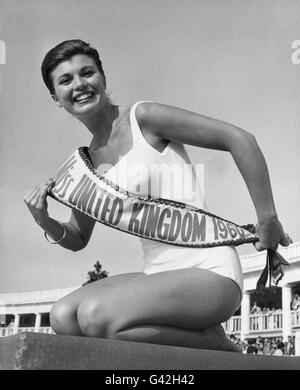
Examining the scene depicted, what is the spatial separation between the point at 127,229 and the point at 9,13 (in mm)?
1455

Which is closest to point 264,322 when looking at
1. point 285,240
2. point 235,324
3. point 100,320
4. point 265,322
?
point 265,322

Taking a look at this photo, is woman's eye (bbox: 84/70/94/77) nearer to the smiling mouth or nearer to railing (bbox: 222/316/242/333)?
the smiling mouth

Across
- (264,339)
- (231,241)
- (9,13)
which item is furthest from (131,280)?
(264,339)

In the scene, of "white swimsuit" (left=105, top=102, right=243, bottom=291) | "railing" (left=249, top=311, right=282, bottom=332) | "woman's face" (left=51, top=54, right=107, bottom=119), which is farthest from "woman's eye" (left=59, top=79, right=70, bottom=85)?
"railing" (left=249, top=311, right=282, bottom=332)

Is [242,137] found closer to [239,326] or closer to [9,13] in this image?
[9,13]

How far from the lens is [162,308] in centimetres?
105

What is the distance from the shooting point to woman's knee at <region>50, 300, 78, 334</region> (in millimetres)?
1136

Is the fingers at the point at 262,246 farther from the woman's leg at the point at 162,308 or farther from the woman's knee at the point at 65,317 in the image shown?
the woman's knee at the point at 65,317

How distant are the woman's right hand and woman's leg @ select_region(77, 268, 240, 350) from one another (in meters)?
0.26

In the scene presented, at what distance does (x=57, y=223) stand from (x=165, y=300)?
16.0 inches

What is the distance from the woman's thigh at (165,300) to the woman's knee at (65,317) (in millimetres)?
57
